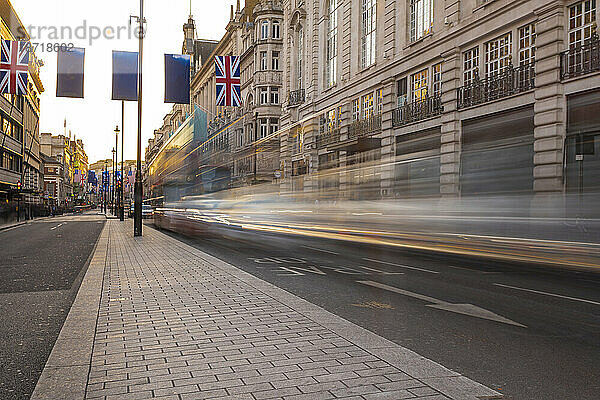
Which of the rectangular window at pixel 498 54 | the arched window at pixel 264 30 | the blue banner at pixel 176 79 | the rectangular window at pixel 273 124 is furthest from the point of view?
the arched window at pixel 264 30

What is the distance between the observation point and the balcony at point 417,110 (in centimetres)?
2817

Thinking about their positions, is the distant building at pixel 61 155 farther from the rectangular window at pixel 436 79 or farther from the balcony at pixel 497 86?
the balcony at pixel 497 86

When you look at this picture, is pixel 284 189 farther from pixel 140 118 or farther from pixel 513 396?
pixel 513 396

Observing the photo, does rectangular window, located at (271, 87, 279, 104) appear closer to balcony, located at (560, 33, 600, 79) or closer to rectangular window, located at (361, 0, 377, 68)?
rectangular window, located at (361, 0, 377, 68)

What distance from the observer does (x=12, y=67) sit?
103 ft

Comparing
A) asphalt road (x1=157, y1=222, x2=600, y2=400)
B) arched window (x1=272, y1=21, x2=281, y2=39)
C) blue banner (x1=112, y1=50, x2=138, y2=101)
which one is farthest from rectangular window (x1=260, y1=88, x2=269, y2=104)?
asphalt road (x1=157, y1=222, x2=600, y2=400)

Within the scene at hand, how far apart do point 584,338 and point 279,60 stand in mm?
57975

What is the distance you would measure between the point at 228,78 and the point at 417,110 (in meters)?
9.33

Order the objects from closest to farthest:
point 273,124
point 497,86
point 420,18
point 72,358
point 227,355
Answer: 1. point 72,358
2. point 227,355
3. point 497,86
4. point 420,18
5. point 273,124

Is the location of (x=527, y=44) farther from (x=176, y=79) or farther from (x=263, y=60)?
(x=263, y=60)

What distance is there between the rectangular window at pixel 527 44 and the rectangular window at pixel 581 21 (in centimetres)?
181

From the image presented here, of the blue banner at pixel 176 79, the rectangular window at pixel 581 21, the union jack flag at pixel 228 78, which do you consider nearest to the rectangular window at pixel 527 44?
the rectangular window at pixel 581 21

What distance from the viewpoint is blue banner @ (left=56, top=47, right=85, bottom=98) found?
23031mm

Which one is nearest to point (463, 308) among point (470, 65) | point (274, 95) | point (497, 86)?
point (497, 86)
